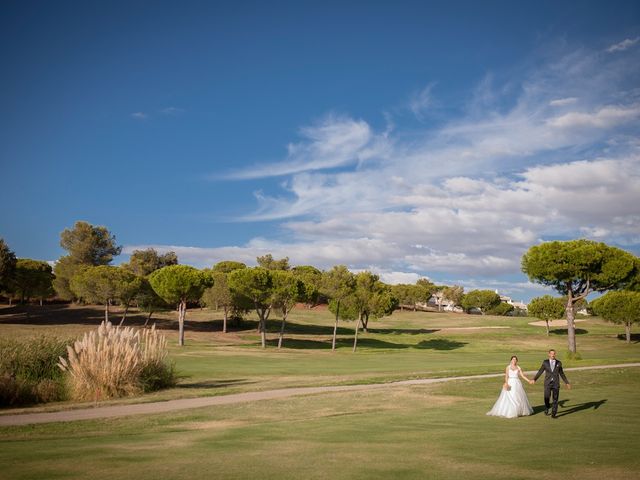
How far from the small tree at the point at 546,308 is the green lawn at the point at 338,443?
220 feet

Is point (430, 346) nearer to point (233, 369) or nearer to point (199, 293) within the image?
point (199, 293)

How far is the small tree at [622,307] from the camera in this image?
6812cm

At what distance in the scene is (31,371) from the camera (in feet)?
74.2

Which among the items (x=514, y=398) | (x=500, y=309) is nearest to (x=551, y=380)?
(x=514, y=398)

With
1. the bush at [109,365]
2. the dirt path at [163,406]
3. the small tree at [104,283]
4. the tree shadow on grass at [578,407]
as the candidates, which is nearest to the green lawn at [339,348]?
the bush at [109,365]

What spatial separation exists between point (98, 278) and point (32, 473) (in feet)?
223

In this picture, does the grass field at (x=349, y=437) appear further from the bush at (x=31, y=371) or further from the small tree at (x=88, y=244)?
the small tree at (x=88, y=244)

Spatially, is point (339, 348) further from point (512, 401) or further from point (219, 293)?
point (512, 401)

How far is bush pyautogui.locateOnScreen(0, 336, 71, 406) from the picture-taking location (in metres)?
20.9

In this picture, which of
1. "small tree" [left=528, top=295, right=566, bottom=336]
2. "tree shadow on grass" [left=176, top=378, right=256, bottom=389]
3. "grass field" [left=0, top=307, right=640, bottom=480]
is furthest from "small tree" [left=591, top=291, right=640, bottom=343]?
"tree shadow on grass" [left=176, top=378, right=256, bottom=389]

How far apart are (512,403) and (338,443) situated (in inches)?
283

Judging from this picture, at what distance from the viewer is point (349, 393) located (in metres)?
22.9

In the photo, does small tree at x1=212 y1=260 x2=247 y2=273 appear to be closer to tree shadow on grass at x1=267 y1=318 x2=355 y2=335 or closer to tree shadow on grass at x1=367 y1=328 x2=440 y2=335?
tree shadow on grass at x1=267 y1=318 x2=355 y2=335

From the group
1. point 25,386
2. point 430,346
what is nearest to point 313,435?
point 25,386
